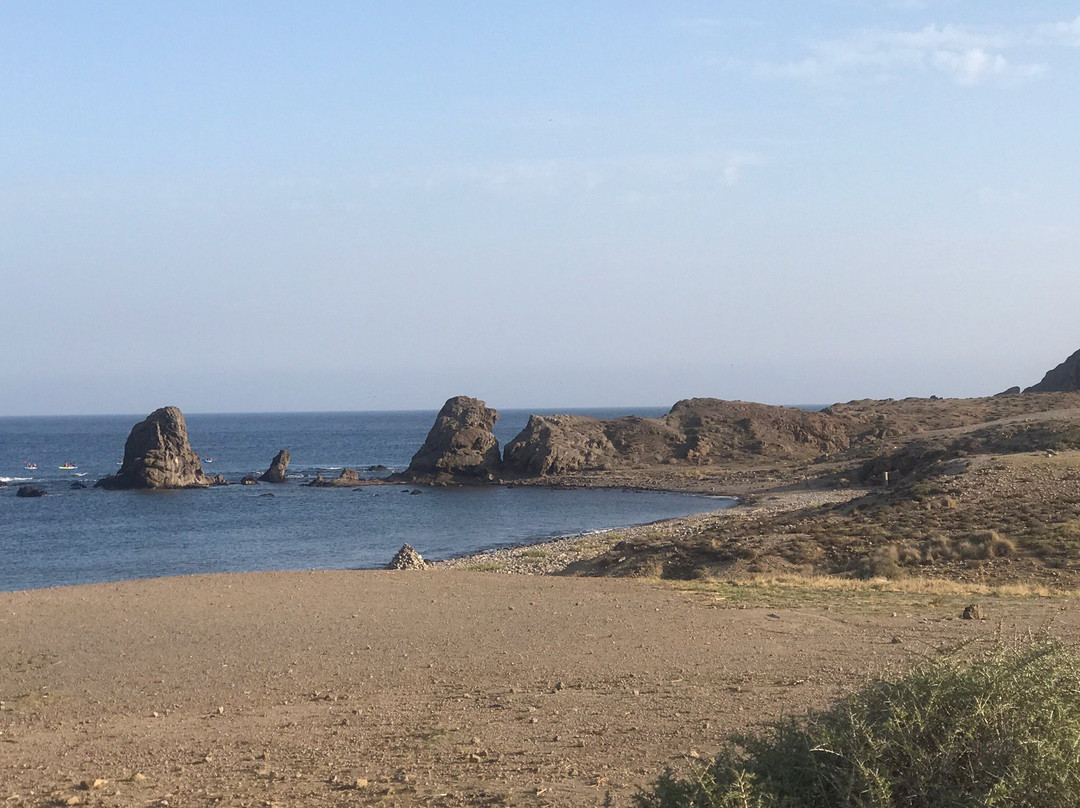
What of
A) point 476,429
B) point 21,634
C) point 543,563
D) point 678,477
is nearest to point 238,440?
point 476,429

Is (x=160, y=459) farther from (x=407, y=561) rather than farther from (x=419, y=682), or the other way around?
(x=419, y=682)

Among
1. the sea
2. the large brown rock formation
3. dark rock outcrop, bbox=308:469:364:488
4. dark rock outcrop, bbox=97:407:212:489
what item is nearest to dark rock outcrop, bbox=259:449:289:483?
the sea

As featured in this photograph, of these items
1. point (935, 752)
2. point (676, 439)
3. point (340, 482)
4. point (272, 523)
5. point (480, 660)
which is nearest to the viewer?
point (935, 752)

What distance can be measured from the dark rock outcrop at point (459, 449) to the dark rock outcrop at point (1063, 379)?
48279mm

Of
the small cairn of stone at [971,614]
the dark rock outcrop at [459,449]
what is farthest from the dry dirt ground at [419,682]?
the dark rock outcrop at [459,449]

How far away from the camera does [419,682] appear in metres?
11.6

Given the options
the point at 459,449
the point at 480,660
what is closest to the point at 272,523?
the point at 459,449

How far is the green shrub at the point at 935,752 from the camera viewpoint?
4.56 metres

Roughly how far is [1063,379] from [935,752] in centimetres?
9560

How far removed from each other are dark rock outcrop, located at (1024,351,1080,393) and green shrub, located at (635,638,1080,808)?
8863 centimetres

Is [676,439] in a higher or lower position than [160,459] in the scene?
higher

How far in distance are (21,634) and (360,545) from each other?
1063 inches

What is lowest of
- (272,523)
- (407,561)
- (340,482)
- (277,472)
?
(272,523)

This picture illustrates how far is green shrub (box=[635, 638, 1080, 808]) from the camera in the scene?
456 centimetres
